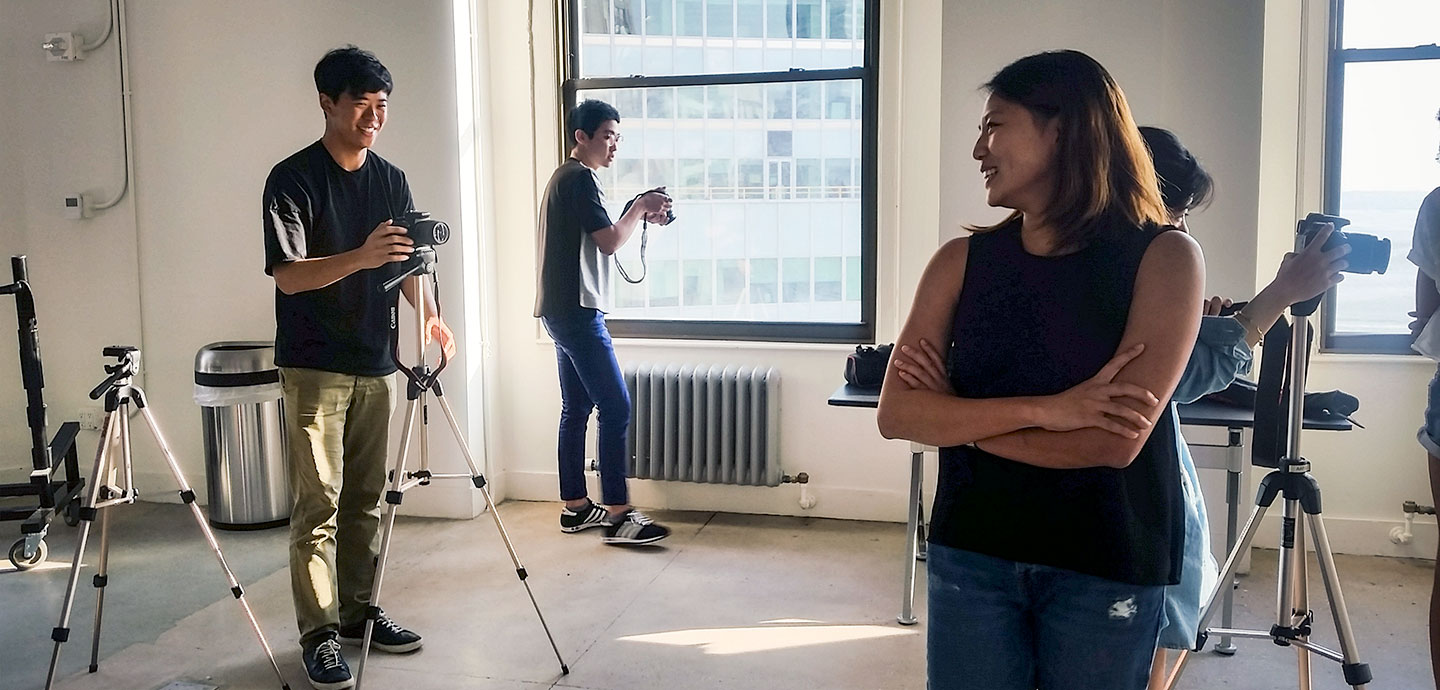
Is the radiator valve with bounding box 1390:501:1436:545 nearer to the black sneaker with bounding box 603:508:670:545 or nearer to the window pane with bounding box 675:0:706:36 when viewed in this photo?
the black sneaker with bounding box 603:508:670:545

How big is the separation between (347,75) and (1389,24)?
3512 millimetres

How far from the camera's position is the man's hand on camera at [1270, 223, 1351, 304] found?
1.88 meters

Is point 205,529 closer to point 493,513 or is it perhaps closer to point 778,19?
point 493,513

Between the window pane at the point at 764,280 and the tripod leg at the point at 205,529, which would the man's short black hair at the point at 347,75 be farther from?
the window pane at the point at 764,280

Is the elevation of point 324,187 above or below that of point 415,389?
above

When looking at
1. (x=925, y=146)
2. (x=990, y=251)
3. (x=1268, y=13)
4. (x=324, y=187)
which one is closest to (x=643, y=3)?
(x=925, y=146)

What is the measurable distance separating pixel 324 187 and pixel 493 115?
1773 millimetres

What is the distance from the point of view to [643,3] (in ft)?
14.3

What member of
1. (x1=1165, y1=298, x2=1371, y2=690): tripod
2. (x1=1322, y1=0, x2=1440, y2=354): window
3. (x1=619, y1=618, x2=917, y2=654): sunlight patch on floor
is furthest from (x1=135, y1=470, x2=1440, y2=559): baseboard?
(x1=1165, y1=298, x2=1371, y2=690): tripod

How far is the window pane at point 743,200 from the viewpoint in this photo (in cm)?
429

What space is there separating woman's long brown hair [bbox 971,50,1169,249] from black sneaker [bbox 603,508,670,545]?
2807 millimetres

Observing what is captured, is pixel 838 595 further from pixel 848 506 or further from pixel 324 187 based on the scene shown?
pixel 324 187

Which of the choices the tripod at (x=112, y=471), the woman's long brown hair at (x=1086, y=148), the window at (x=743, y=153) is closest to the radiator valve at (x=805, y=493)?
the window at (x=743, y=153)

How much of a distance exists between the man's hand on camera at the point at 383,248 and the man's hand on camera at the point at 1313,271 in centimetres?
194
